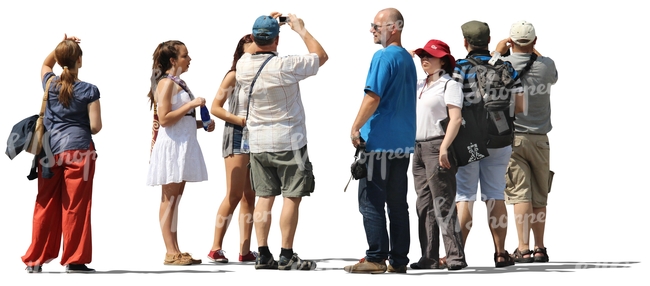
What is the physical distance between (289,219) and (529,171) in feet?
10.9

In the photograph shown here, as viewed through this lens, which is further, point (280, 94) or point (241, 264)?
point (241, 264)

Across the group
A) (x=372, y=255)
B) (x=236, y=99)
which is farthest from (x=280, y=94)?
(x=372, y=255)

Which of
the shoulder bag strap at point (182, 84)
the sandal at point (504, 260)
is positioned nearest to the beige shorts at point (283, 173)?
the shoulder bag strap at point (182, 84)

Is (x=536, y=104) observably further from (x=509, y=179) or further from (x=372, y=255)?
(x=372, y=255)

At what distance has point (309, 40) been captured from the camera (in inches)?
523

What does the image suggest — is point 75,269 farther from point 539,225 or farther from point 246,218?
point 539,225

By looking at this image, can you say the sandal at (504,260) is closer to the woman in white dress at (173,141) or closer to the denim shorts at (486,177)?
the denim shorts at (486,177)

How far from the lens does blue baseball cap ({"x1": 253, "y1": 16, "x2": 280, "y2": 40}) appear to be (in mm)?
13219

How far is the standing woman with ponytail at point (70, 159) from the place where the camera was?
1345 cm

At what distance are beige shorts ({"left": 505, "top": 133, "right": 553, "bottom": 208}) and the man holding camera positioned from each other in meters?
2.87

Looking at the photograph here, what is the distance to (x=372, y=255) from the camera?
13.1 m

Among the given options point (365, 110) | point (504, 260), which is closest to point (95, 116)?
point (365, 110)

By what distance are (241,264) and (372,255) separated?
1.91m

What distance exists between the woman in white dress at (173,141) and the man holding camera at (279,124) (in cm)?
93
